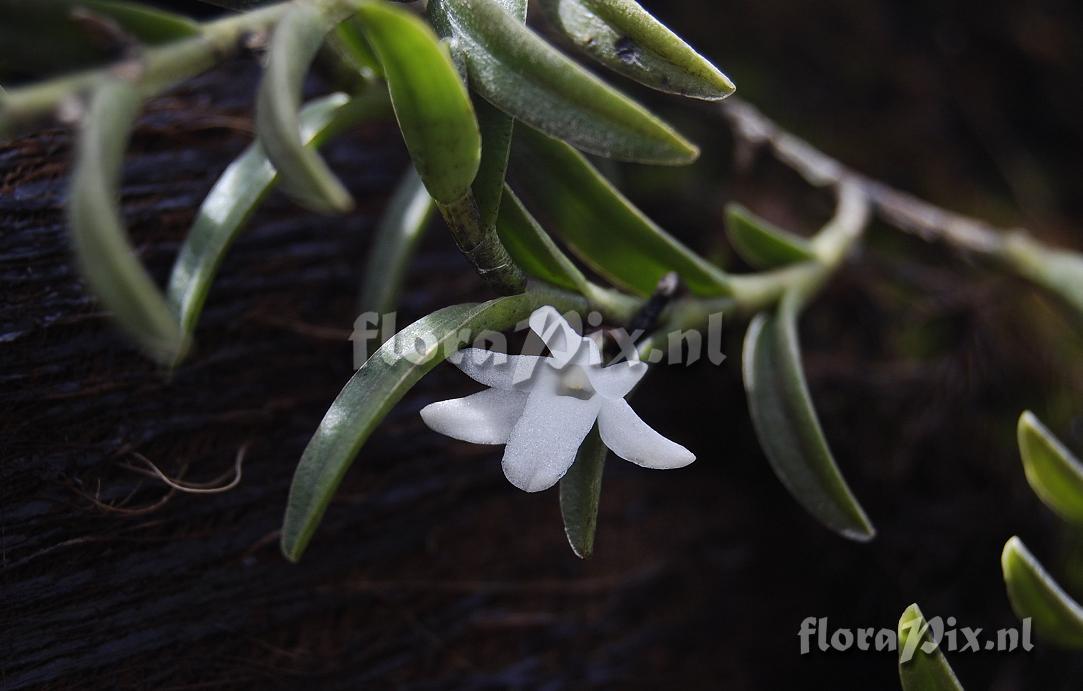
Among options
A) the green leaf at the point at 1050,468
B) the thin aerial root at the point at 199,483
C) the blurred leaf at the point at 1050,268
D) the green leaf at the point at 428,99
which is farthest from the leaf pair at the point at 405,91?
the blurred leaf at the point at 1050,268

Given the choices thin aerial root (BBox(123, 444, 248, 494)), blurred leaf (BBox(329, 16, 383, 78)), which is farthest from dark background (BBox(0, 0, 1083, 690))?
blurred leaf (BBox(329, 16, 383, 78))

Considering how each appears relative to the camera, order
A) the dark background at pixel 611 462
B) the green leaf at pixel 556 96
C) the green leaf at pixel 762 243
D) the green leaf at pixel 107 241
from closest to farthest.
Answer: the green leaf at pixel 107 241, the green leaf at pixel 556 96, the dark background at pixel 611 462, the green leaf at pixel 762 243

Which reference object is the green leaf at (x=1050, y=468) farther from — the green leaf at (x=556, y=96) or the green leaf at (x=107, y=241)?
the green leaf at (x=107, y=241)

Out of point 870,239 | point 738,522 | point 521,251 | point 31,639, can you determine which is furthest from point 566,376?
point 870,239

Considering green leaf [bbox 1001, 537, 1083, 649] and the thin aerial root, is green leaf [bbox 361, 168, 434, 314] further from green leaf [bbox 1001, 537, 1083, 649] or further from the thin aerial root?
green leaf [bbox 1001, 537, 1083, 649]

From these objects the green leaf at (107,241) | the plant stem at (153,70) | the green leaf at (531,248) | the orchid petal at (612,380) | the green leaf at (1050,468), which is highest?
the plant stem at (153,70)

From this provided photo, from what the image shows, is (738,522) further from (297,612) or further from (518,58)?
(518,58)

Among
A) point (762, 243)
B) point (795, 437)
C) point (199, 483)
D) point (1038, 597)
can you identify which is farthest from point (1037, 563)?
point (199, 483)
